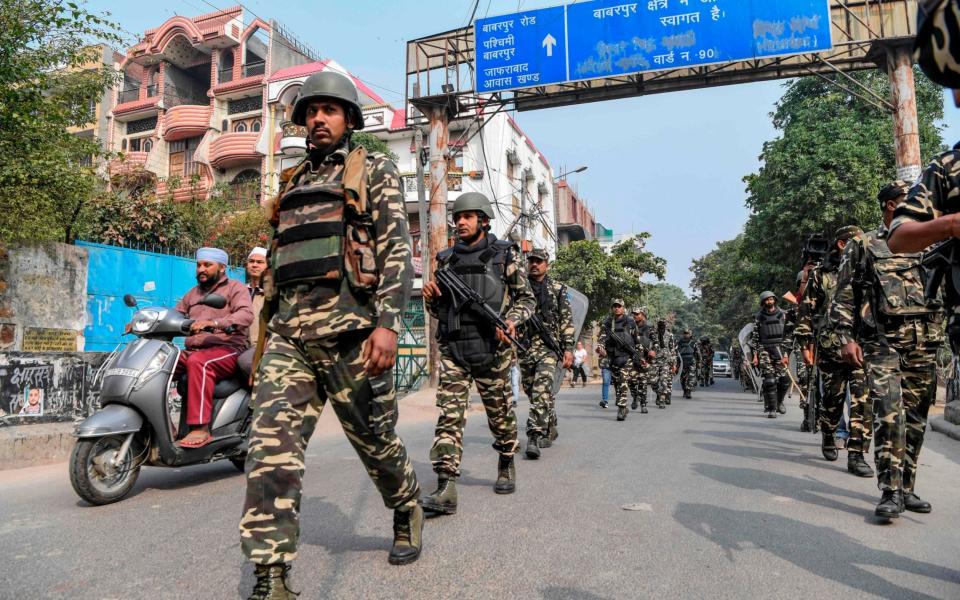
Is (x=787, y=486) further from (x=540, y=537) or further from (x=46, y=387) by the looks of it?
(x=46, y=387)

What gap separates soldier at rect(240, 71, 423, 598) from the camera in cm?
244

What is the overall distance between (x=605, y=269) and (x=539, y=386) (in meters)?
26.5

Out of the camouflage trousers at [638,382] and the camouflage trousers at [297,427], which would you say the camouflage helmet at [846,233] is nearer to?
the camouflage trousers at [297,427]

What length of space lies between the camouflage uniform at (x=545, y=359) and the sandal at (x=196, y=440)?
109 inches

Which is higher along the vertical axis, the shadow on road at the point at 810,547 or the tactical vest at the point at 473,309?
the tactical vest at the point at 473,309

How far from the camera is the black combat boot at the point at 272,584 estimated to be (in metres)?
2.13

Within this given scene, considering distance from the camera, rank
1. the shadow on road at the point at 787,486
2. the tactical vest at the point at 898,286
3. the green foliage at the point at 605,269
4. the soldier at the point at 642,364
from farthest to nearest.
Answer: the green foliage at the point at 605,269 → the soldier at the point at 642,364 → the shadow on road at the point at 787,486 → the tactical vest at the point at 898,286

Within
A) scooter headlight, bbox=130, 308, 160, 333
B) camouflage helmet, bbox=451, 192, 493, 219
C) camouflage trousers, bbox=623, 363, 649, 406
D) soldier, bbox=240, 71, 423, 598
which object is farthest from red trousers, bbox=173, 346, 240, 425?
camouflage trousers, bbox=623, 363, 649, 406

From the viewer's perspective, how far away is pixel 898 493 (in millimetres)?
3654

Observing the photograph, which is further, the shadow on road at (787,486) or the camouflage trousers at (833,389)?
the camouflage trousers at (833,389)

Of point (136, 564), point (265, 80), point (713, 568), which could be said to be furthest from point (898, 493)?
point (265, 80)

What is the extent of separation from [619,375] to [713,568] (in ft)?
25.5

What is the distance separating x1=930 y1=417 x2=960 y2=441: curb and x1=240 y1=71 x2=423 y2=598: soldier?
298 inches

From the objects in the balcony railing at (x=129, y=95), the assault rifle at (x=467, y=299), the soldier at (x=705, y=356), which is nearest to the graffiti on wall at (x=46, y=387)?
the assault rifle at (x=467, y=299)
